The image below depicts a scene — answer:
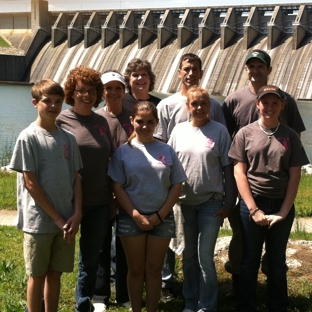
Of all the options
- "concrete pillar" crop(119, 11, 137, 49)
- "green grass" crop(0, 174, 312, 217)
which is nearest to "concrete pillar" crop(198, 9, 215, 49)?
"concrete pillar" crop(119, 11, 137, 49)

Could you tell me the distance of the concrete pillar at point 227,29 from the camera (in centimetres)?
4238

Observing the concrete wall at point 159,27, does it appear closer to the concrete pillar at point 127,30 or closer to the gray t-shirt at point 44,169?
the concrete pillar at point 127,30

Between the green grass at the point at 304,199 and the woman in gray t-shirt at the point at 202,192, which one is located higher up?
the woman in gray t-shirt at the point at 202,192

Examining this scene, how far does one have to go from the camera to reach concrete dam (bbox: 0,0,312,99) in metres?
39.1

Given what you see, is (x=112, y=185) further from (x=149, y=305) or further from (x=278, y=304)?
(x=278, y=304)

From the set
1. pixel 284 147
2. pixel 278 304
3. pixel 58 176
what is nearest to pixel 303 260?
pixel 278 304

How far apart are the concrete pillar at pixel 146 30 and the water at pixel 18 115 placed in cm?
1035

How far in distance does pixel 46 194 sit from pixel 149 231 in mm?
814

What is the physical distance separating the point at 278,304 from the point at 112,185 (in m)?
1.56

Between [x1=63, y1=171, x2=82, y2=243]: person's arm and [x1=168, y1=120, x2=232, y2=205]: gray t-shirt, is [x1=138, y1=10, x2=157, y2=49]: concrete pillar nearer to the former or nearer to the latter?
[x1=168, y1=120, x2=232, y2=205]: gray t-shirt

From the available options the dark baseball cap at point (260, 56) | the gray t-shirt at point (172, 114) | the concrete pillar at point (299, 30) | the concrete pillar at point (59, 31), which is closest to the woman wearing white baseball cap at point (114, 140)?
the gray t-shirt at point (172, 114)

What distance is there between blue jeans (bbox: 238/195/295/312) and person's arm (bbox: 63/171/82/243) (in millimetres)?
1249

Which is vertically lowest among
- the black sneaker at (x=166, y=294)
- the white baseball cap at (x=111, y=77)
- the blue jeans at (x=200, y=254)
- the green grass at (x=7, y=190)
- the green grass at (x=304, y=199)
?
the green grass at (x=7, y=190)

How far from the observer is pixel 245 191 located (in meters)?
4.42
